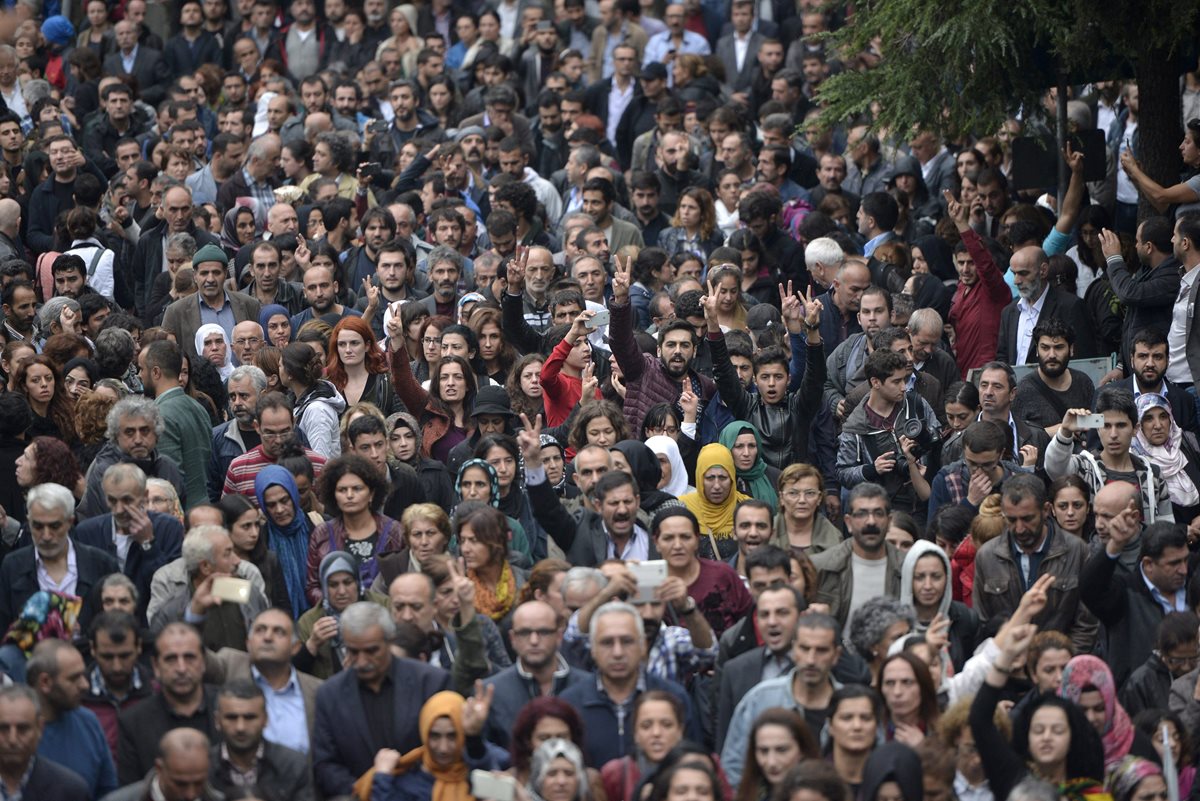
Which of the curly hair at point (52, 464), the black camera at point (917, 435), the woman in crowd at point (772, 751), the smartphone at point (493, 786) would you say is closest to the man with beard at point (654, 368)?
the black camera at point (917, 435)

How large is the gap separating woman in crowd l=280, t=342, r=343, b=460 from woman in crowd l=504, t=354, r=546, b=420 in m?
1.01

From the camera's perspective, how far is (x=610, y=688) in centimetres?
962

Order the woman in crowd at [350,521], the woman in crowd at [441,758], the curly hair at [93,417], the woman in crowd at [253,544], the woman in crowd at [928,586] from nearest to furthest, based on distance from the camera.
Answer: the woman in crowd at [441,758], the woman in crowd at [928,586], the woman in crowd at [253,544], the woman in crowd at [350,521], the curly hair at [93,417]

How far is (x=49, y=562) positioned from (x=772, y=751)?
386 cm

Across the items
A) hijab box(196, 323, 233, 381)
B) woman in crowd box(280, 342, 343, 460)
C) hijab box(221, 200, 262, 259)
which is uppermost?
woman in crowd box(280, 342, 343, 460)

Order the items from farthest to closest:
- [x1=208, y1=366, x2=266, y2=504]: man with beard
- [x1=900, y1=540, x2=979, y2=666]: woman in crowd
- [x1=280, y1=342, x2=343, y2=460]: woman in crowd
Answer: [x1=280, y1=342, x2=343, y2=460]: woman in crowd < [x1=208, y1=366, x2=266, y2=504]: man with beard < [x1=900, y1=540, x2=979, y2=666]: woman in crowd

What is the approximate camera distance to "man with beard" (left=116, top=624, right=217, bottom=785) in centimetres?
952

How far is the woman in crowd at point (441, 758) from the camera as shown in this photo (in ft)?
30.3

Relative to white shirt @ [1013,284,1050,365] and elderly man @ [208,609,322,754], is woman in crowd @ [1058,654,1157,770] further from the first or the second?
white shirt @ [1013,284,1050,365]

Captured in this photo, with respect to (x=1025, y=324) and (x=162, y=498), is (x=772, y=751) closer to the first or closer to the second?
(x=162, y=498)

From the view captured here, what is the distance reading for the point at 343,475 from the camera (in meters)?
11.5

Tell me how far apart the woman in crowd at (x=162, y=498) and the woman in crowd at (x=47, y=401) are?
129cm

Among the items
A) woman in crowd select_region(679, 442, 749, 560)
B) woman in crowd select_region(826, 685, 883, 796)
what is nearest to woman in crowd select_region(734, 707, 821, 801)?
woman in crowd select_region(826, 685, 883, 796)

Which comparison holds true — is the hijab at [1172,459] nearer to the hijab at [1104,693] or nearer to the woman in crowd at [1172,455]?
the woman in crowd at [1172,455]
